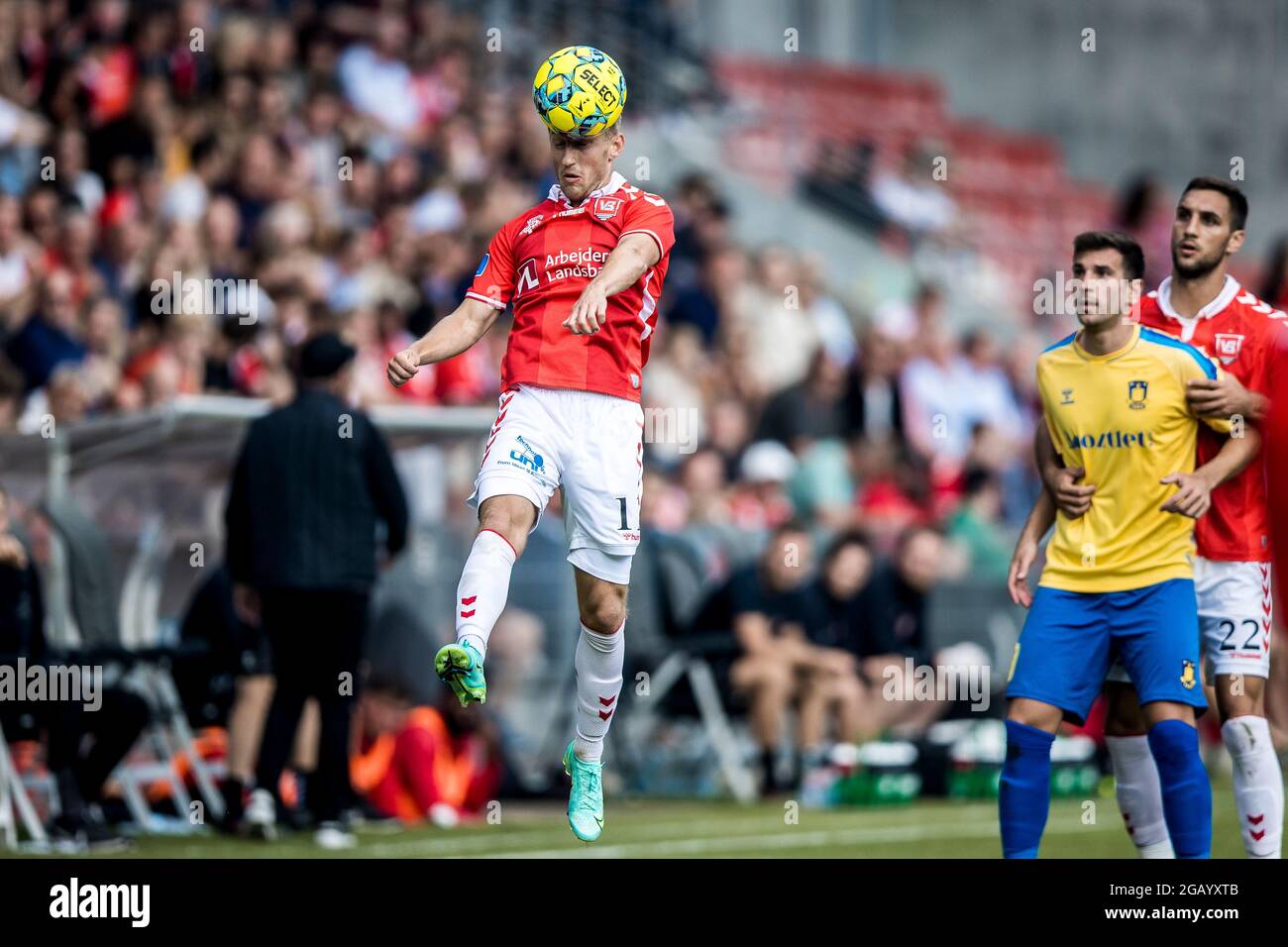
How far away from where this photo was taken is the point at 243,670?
1209 centimetres

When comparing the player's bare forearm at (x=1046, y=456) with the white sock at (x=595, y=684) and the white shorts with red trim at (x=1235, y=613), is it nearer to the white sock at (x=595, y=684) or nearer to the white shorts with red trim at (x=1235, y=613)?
the white shorts with red trim at (x=1235, y=613)


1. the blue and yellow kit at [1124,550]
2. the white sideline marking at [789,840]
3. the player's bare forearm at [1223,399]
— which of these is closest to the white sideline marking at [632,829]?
the white sideline marking at [789,840]

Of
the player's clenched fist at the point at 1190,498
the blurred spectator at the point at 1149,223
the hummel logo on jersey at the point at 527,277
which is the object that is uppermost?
the blurred spectator at the point at 1149,223

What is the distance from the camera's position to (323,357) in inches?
450

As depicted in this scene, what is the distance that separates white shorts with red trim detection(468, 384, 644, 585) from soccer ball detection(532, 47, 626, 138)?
963mm

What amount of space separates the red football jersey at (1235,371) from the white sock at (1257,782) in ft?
2.15

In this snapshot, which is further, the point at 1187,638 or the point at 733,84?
the point at 733,84

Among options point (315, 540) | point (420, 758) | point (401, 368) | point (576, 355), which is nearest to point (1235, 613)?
point (576, 355)

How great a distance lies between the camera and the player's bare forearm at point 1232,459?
8117mm

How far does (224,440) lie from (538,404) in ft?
17.2

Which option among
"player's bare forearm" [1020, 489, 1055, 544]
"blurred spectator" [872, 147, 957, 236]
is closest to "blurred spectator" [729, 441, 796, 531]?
"player's bare forearm" [1020, 489, 1055, 544]

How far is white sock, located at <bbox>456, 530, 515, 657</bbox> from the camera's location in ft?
24.8
